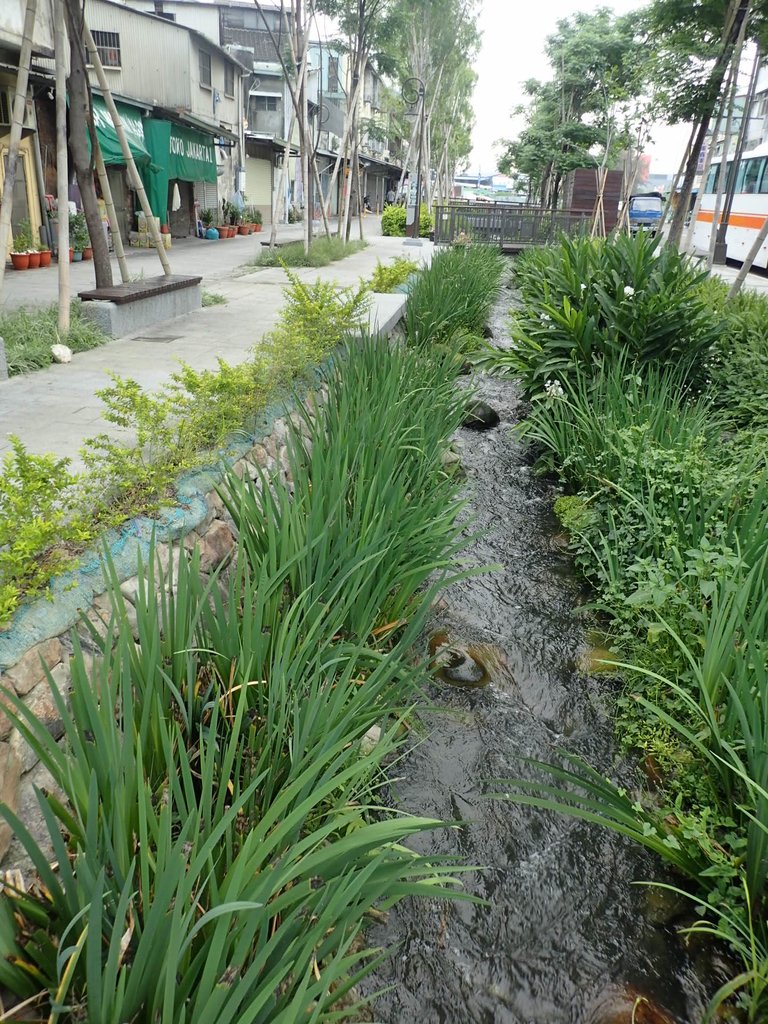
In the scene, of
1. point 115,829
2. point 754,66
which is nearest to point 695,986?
point 115,829

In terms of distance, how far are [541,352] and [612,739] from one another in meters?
3.81

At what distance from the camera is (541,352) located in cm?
618

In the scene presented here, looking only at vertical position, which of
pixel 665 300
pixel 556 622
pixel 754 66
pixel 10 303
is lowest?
pixel 556 622

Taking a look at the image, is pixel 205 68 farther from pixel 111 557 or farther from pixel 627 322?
pixel 111 557

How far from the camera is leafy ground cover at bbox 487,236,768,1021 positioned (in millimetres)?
2062

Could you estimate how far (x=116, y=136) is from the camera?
13.1m

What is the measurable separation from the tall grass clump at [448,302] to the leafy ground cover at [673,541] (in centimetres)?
65

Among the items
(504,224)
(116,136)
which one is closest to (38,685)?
(116,136)

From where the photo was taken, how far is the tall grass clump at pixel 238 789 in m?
1.23

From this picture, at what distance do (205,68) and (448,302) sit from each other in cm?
1902

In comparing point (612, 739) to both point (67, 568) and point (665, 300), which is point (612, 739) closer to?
point (67, 568)

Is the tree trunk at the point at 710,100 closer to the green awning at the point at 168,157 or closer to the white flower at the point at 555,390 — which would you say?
the white flower at the point at 555,390

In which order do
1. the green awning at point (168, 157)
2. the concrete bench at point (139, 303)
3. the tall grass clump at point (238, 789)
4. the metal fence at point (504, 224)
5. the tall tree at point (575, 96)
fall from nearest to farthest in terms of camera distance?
the tall grass clump at point (238, 789)
the concrete bench at point (139, 303)
the green awning at point (168, 157)
the metal fence at point (504, 224)
the tall tree at point (575, 96)

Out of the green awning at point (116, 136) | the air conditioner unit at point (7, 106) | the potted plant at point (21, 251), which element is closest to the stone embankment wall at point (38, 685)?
the potted plant at point (21, 251)
